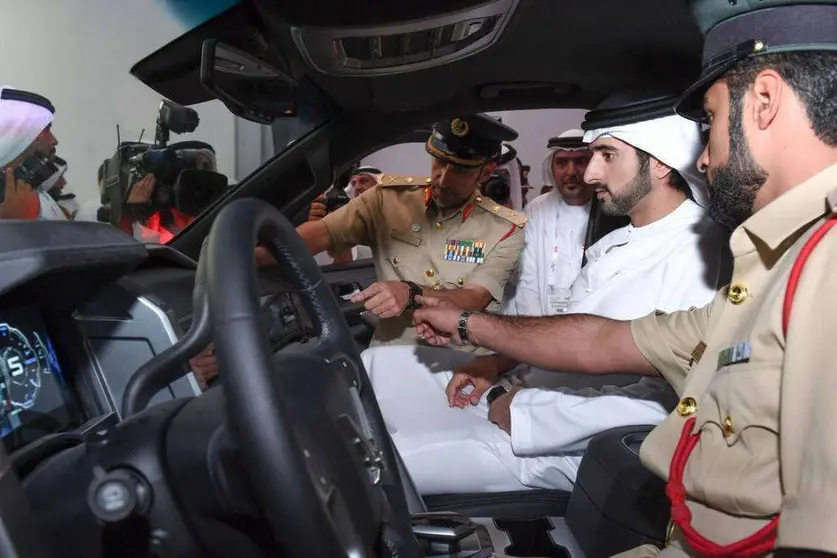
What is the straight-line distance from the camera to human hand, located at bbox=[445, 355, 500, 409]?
2.14m

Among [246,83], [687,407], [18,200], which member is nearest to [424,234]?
[246,83]

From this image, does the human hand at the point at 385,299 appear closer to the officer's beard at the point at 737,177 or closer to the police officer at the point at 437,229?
the police officer at the point at 437,229

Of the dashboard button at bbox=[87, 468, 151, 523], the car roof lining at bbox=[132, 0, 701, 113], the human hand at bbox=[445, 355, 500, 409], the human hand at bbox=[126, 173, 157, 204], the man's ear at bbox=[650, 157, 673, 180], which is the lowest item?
the human hand at bbox=[445, 355, 500, 409]

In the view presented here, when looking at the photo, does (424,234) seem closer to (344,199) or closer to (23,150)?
(344,199)

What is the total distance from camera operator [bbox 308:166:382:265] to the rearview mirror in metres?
0.75

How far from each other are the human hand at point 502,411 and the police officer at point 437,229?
65 centimetres

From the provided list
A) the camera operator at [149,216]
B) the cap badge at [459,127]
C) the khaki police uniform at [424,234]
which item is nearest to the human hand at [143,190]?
the camera operator at [149,216]

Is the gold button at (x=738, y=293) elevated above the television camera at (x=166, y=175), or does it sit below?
below

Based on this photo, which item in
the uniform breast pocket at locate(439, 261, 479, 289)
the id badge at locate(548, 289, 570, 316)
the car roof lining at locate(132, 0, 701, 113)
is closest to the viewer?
the car roof lining at locate(132, 0, 701, 113)

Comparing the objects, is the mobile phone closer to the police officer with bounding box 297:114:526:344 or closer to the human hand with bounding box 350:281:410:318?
the human hand with bounding box 350:281:410:318

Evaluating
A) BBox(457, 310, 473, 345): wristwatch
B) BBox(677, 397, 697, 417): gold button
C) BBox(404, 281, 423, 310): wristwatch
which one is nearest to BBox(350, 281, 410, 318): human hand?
BBox(404, 281, 423, 310): wristwatch

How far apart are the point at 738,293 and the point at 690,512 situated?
0.33m

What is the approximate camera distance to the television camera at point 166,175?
2.32 m

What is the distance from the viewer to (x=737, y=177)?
117 centimetres
